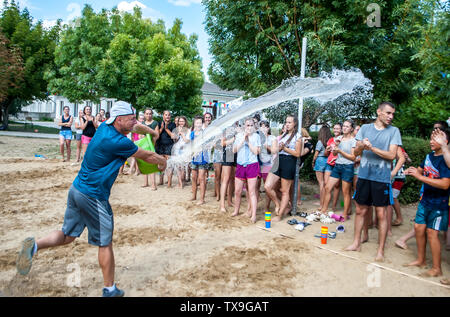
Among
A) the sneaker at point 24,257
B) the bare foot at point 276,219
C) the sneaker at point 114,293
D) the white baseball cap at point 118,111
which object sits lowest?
the sneaker at point 114,293

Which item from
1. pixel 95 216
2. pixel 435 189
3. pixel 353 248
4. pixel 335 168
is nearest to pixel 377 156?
pixel 435 189

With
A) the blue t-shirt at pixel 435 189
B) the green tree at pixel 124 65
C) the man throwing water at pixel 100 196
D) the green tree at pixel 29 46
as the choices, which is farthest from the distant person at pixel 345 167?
the green tree at pixel 29 46

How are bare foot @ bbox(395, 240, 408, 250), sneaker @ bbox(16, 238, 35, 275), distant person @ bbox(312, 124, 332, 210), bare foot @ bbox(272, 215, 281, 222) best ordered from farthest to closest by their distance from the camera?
1. distant person @ bbox(312, 124, 332, 210)
2. bare foot @ bbox(272, 215, 281, 222)
3. bare foot @ bbox(395, 240, 408, 250)
4. sneaker @ bbox(16, 238, 35, 275)

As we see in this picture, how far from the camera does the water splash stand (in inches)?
254

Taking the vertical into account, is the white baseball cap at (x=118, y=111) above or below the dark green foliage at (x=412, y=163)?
above

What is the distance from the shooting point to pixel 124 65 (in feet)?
63.9

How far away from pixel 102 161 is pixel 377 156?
12.7 feet

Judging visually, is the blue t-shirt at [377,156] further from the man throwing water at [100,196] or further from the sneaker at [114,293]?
the sneaker at [114,293]

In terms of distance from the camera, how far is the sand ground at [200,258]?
392 cm

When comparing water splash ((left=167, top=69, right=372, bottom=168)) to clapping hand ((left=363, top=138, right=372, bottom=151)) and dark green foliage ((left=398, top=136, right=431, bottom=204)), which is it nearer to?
clapping hand ((left=363, top=138, right=372, bottom=151))

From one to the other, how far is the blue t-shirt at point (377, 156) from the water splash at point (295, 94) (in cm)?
168

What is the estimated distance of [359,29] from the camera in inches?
302

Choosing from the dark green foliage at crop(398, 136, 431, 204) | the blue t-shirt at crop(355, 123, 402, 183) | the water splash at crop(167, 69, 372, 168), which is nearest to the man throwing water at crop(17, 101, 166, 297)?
the water splash at crop(167, 69, 372, 168)

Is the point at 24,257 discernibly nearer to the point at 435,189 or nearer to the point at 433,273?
the point at 433,273
